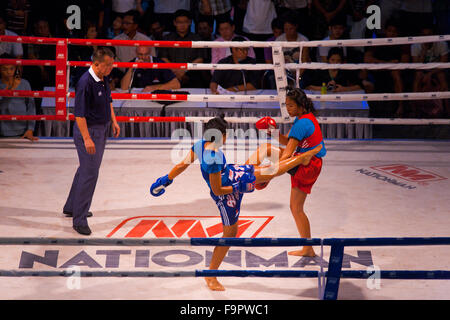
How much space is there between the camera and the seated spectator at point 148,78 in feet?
25.4

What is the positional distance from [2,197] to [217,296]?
103 inches

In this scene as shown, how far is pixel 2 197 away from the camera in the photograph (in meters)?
5.45

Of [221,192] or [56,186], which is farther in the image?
[56,186]

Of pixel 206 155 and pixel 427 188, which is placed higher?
pixel 206 155

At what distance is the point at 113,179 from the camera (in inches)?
238

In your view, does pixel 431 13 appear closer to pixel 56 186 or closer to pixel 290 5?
pixel 290 5

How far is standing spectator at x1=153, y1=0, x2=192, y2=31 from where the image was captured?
9.09 m

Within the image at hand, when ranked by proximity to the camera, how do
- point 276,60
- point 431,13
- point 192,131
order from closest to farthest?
1. point 276,60
2. point 192,131
3. point 431,13

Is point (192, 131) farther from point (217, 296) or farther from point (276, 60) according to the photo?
point (217, 296)

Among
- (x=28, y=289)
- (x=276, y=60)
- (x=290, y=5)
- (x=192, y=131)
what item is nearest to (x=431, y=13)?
(x=290, y=5)

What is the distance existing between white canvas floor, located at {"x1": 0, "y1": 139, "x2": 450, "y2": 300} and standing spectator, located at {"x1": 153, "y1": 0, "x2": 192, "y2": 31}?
2.46m

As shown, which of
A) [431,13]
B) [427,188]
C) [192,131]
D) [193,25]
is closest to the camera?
[427,188]

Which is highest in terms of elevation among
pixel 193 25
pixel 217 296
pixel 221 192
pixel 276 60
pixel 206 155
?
pixel 193 25

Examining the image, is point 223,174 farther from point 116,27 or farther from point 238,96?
point 116,27
